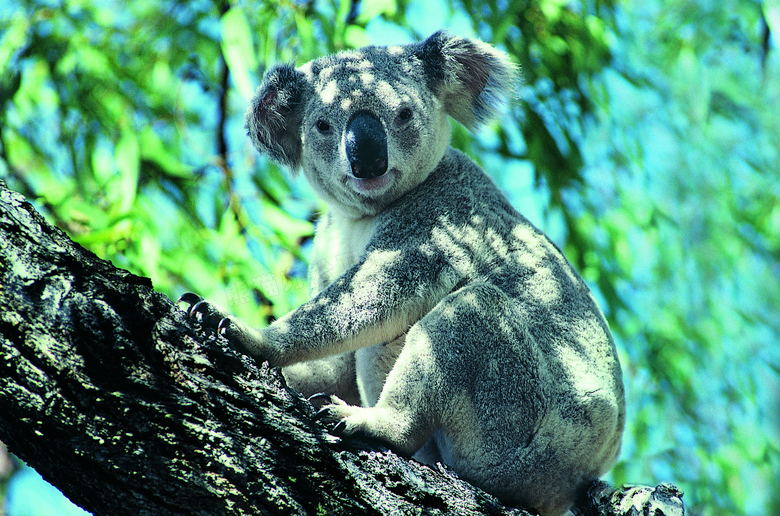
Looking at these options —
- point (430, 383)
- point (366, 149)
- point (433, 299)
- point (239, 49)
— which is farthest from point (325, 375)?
point (239, 49)

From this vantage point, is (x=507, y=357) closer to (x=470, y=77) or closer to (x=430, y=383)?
(x=430, y=383)

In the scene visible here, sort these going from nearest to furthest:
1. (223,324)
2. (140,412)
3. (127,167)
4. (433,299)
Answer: (140,412)
(223,324)
(433,299)
(127,167)

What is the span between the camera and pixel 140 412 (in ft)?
4.67

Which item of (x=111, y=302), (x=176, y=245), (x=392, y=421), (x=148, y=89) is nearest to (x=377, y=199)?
(x=392, y=421)

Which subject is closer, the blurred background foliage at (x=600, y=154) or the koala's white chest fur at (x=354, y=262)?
the koala's white chest fur at (x=354, y=262)

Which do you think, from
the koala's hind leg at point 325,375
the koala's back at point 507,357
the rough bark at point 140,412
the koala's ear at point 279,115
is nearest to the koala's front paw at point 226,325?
the rough bark at point 140,412

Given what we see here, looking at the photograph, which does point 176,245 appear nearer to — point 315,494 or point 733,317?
point 315,494

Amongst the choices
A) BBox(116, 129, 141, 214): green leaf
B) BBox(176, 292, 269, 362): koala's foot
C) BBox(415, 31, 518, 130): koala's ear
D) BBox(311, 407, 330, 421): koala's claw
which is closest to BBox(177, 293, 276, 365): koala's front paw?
BBox(176, 292, 269, 362): koala's foot

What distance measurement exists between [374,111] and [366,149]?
201mm

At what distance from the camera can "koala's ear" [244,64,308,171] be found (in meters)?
2.58

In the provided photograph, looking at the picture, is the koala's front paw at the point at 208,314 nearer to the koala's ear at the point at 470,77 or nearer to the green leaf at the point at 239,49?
the koala's ear at the point at 470,77

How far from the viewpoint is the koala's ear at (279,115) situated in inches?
101

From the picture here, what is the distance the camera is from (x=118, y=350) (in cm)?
146

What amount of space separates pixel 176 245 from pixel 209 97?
1.79 metres
